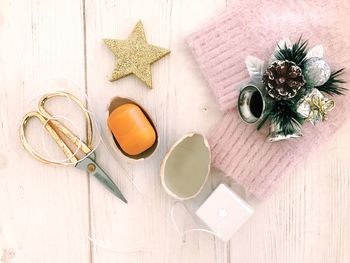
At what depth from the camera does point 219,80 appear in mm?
740

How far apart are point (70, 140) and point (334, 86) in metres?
0.36

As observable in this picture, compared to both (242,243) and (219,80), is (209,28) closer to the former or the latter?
(219,80)

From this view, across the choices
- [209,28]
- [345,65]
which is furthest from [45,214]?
[345,65]

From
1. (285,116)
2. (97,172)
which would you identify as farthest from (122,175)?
(285,116)

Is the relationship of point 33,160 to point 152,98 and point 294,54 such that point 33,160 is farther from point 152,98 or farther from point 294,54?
point 294,54

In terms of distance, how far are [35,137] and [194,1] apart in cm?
29

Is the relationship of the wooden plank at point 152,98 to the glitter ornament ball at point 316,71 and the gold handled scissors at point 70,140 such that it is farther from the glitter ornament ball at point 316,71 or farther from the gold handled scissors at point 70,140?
the glitter ornament ball at point 316,71

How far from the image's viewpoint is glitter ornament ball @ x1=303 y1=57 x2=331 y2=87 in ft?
2.20

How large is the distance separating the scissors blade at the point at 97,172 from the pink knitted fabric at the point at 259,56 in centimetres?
14

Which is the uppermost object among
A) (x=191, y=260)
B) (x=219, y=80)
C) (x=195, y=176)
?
(x=219, y=80)

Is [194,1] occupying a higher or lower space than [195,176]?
higher

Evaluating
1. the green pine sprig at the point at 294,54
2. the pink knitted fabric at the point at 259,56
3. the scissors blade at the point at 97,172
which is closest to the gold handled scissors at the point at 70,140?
the scissors blade at the point at 97,172

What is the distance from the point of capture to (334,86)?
71 cm

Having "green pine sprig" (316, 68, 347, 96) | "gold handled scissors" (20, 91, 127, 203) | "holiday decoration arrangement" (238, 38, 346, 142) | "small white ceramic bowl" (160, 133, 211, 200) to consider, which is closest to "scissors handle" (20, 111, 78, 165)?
"gold handled scissors" (20, 91, 127, 203)
